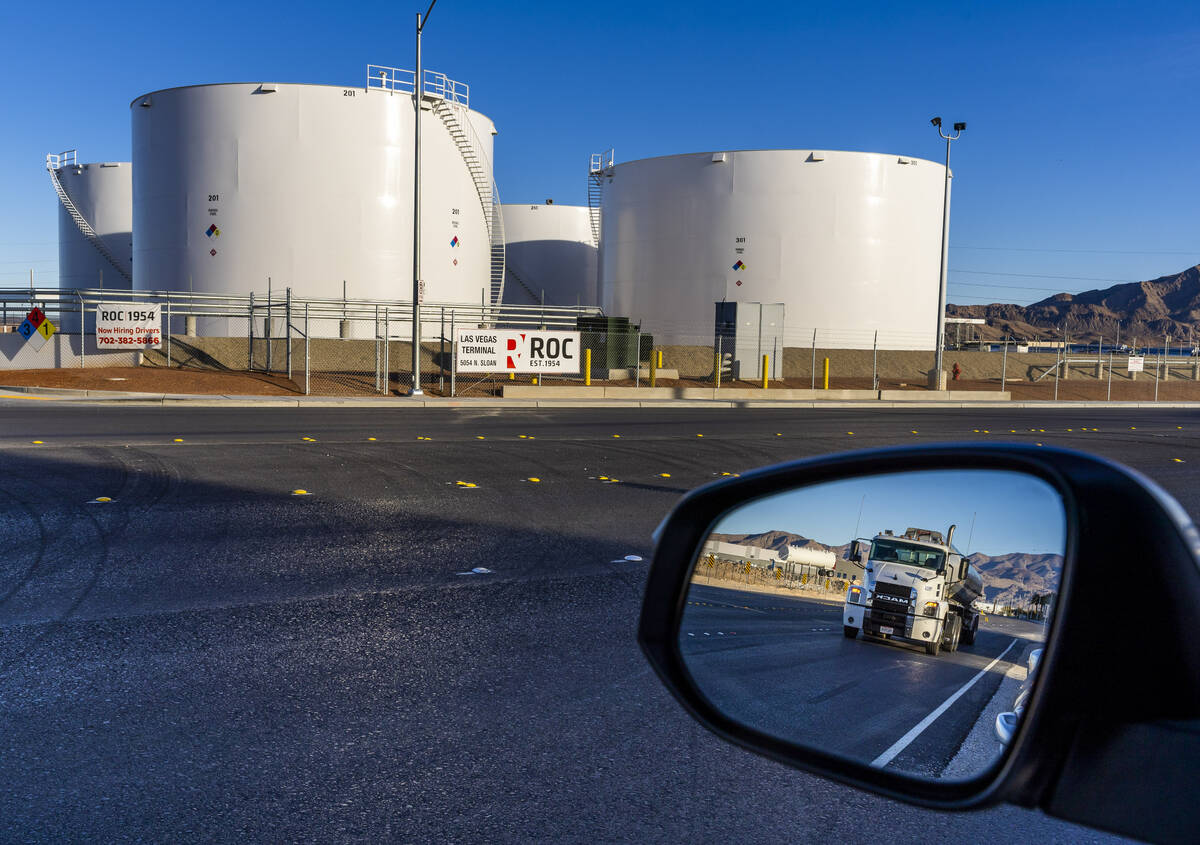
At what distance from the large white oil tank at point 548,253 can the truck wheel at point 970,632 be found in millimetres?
53050

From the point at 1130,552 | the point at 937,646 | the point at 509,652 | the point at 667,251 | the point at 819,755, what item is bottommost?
the point at 509,652

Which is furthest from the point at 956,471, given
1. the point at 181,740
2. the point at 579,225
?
the point at 579,225

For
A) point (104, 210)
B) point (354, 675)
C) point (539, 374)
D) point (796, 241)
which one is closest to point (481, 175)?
point (796, 241)

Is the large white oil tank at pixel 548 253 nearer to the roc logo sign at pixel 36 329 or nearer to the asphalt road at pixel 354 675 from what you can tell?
the roc logo sign at pixel 36 329

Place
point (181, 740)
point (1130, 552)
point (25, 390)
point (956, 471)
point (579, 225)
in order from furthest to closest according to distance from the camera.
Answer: point (579, 225), point (25, 390), point (181, 740), point (956, 471), point (1130, 552)

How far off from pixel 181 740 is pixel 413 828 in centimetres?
118

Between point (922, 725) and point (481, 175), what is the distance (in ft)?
128

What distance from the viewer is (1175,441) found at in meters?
18.0

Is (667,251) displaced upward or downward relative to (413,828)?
upward

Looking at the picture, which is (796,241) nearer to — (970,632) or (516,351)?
(516,351)

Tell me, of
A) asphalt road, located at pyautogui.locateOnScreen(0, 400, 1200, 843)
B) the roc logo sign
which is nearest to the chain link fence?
the roc logo sign

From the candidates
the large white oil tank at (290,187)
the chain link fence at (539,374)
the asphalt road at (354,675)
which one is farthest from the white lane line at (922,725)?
the large white oil tank at (290,187)

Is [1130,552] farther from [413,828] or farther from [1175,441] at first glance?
[1175,441]

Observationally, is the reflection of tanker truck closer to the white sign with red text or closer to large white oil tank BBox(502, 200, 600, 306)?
the white sign with red text
